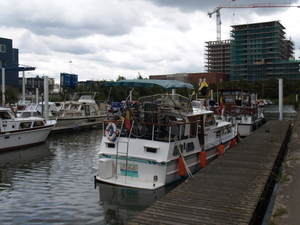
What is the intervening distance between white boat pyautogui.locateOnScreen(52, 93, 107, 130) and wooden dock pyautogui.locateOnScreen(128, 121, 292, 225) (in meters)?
21.0

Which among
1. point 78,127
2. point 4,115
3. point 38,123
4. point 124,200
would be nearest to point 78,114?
point 78,127

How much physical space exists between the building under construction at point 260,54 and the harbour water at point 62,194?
372 ft

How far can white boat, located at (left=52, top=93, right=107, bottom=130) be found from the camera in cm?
3133

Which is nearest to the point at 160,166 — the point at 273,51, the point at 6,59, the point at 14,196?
the point at 14,196

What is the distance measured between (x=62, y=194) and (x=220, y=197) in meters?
6.12

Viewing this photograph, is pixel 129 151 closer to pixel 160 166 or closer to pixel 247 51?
pixel 160 166

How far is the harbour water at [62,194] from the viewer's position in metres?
9.76

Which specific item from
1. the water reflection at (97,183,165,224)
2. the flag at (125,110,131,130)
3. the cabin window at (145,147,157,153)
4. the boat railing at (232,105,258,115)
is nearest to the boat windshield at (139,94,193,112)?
the flag at (125,110,131,130)

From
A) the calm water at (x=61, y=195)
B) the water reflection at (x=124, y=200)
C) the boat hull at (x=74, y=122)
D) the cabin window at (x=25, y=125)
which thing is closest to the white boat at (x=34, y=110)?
the boat hull at (x=74, y=122)

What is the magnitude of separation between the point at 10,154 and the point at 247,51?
411 feet

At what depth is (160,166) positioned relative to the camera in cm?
1112

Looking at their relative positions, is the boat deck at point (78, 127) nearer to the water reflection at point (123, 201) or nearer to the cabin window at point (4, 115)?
the cabin window at point (4, 115)

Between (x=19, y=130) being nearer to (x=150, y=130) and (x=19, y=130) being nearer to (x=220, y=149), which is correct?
(x=150, y=130)

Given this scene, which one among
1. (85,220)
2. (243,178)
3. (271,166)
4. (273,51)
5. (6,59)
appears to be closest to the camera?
(85,220)
